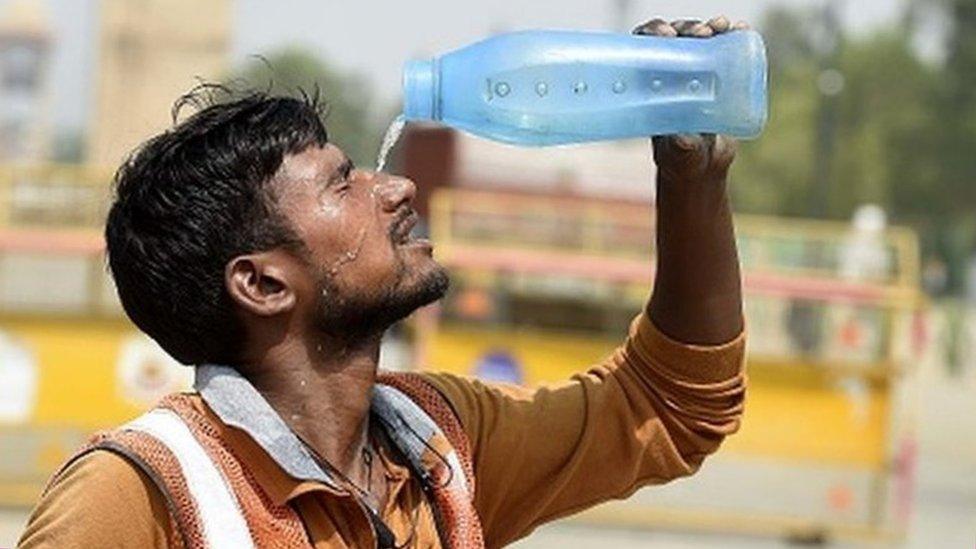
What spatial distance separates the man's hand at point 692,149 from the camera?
2.99m

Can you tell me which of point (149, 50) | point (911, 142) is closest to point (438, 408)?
point (149, 50)

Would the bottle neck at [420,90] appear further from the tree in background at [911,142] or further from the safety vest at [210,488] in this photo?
the tree in background at [911,142]

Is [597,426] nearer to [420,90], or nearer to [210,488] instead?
[420,90]

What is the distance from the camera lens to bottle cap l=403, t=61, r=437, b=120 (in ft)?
9.78

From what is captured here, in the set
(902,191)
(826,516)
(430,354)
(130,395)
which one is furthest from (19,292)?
(902,191)

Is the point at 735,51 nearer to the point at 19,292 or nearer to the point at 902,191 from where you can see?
the point at 19,292

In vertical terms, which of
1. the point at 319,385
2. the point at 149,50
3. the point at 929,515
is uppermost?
the point at 319,385

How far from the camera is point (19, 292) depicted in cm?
1293

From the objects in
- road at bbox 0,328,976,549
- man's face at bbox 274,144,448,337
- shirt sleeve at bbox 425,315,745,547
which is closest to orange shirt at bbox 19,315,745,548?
shirt sleeve at bbox 425,315,745,547

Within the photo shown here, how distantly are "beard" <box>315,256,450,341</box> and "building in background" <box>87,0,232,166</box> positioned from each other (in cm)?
2832

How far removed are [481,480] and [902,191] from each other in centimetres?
5252

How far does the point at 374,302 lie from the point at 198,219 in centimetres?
24

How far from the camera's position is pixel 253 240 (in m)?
2.84

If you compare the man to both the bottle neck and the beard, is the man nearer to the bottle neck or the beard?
the beard
